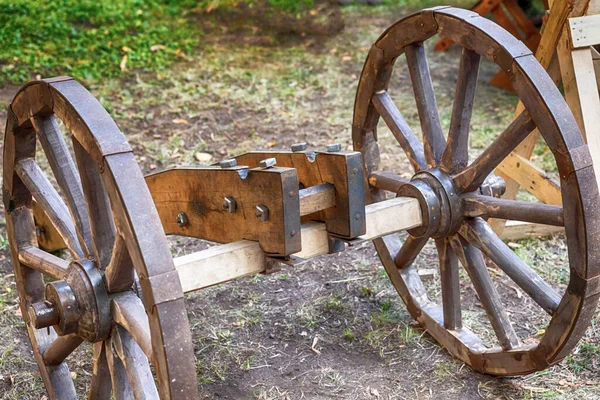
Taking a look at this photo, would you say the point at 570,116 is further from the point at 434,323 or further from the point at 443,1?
the point at 443,1

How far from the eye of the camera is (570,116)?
262 cm

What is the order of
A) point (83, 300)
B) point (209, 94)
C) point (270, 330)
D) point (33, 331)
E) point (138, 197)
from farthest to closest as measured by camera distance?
1. point (209, 94)
2. point (270, 330)
3. point (33, 331)
4. point (83, 300)
5. point (138, 197)

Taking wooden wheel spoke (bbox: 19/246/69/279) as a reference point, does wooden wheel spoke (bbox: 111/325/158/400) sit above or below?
below

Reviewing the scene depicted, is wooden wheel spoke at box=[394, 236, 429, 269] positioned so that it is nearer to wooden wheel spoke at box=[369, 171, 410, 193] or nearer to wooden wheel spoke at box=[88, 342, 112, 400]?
wooden wheel spoke at box=[369, 171, 410, 193]

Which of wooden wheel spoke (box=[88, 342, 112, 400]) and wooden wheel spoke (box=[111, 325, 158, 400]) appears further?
wooden wheel spoke (box=[88, 342, 112, 400])

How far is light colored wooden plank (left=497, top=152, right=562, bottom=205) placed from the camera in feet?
13.3

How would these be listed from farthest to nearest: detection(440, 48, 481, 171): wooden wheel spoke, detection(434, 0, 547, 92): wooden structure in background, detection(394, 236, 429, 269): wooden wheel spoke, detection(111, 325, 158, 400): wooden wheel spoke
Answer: detection(434, 0, 547, 92): wooden structure in background
detection(394, 236, 429, 269): wooden wheel spoke
detection(440, 48, 481, 171): wooden wheel spoke
detection(111, 325, 158, 400): wooden wheel spoke

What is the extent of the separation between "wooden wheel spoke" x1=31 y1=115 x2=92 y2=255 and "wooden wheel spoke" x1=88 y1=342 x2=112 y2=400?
364mm

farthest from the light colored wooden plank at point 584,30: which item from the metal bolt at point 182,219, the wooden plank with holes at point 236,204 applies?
the metal bolt at point 182,219

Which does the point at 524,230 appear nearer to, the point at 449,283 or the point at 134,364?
the point at 449,283

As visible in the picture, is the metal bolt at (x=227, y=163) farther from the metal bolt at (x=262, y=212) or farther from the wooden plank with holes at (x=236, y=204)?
the metal bolt at (x=262, y=212)

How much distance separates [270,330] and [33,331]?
1.24 meters

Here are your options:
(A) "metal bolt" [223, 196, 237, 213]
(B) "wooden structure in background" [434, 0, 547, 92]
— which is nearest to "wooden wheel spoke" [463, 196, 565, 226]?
(A) "metal bolt" [223, 196, 237, 213]

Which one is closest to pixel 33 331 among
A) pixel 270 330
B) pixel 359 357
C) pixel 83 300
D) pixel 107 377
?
pixel 107 377
